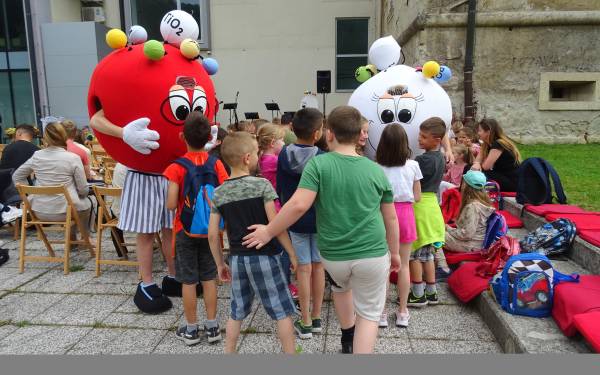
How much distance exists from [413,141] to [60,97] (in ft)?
47.9

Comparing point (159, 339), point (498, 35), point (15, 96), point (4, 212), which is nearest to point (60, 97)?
point (15, 96)

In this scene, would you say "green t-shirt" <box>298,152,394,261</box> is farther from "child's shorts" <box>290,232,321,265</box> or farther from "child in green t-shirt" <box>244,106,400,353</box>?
"child's shorts" <box>290,232,321,265</box>

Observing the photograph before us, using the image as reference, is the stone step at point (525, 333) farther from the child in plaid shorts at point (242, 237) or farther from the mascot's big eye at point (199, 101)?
the mascot's big eye at point (199, 101)

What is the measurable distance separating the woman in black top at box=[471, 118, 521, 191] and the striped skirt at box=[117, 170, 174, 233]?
381 centimetres

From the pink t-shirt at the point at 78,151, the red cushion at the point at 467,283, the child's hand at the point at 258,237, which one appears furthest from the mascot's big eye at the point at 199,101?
the pink t-shirt at the point at 78,151

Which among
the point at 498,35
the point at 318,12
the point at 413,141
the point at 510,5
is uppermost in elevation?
the point at 318,12

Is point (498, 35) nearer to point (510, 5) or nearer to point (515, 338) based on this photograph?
point (510, 5)

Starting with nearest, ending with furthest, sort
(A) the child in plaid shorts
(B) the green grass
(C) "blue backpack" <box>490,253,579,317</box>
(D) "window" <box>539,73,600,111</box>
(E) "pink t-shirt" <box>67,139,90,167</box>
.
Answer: (A) the child in plaid shorts → (C) "blue backpack" <box>490,253,579,317</box> → (B) the green grass → (E) "pink t-shirt" <box>67,139,90,167</box> → (D) "window" <box>539,73,600,111</box>

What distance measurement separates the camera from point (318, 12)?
52.4 ft

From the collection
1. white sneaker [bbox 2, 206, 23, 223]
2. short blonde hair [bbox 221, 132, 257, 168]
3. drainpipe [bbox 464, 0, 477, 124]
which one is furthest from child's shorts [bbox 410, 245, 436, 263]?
drainpipe [bbox 464, 0, 477, 124]

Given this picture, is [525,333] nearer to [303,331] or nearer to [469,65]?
[303,331]

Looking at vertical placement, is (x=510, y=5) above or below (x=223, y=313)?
above

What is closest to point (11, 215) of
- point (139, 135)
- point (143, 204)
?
point (143, 204)

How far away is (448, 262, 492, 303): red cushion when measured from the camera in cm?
349
